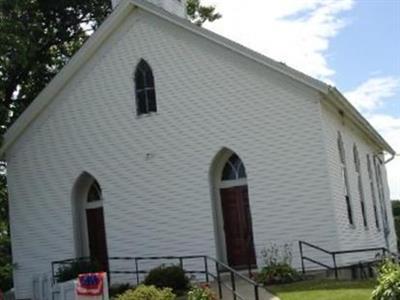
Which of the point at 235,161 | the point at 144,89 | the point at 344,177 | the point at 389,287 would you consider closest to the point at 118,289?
the point at 235,161

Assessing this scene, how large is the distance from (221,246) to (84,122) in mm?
6220

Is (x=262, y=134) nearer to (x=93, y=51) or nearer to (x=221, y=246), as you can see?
(x=221, y=246)

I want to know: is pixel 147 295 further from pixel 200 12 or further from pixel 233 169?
pixel 200 12

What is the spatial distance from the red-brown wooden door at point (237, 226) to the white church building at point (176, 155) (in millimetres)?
44

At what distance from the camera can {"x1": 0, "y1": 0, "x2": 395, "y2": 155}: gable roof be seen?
22.4 meters

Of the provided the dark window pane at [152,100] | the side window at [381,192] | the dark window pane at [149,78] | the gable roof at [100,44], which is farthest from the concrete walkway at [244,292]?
the side window at [381,192]

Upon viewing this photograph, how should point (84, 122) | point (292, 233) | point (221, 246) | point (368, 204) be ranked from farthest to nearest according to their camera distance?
point (368, 204), point (84, 122), point (221, 246), point (292, 233)

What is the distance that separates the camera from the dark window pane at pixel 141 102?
2522 cm

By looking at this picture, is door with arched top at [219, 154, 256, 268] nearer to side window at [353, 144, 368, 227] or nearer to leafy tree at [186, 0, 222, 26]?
side window at [353, 144, 368, 227]

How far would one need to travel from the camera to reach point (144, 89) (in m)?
25.3

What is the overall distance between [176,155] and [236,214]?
2.55 metres

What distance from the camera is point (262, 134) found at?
2292 centimetres

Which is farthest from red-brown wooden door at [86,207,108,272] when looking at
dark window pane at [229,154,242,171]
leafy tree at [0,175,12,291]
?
dark window pane at [229,154,242,171]

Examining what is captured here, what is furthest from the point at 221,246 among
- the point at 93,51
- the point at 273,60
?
the point at 93,51
